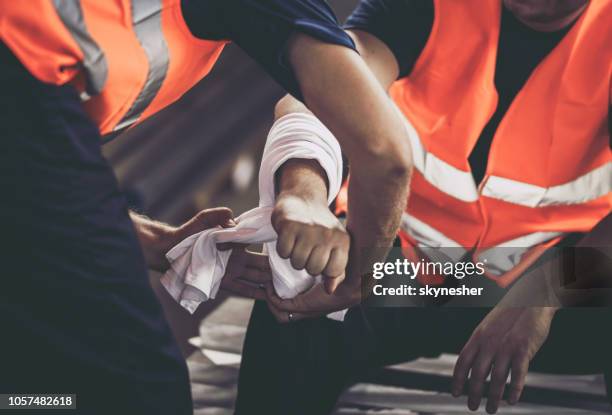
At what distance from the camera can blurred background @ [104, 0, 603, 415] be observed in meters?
0.86

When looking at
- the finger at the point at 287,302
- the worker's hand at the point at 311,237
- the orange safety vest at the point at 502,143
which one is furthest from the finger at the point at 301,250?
the orange safety vest at the point at 502,143

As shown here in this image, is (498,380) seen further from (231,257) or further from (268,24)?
(268,24)

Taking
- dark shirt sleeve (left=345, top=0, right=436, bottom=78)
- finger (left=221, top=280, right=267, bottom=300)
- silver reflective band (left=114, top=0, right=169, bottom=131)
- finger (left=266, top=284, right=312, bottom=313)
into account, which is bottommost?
finger (left=266, top=284, right=312, bottom=313)

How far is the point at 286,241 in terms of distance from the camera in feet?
1.88

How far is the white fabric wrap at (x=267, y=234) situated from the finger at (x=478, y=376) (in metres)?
0.15

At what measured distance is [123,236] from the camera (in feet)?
1.84

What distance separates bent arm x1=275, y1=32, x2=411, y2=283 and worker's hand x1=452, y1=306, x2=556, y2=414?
0.54 feet

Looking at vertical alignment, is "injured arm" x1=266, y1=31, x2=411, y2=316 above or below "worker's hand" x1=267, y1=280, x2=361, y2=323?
above

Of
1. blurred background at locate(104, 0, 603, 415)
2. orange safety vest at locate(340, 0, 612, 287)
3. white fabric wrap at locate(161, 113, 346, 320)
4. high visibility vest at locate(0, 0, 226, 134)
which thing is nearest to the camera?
high visibility vest at locate(0, 0, 226, 134)

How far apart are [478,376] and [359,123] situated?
0.81 ft

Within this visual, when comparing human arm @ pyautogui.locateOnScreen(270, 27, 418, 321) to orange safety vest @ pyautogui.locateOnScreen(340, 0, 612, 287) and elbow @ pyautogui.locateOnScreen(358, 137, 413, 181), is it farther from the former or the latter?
orange safety vest @ pyautogui.locateOnScreen(340, 0, 612, 287)

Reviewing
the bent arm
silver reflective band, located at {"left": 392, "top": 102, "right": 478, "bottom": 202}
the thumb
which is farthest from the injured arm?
silver reflective band, located at {"left": 392, "top": 102, "right": 478, "bottom": 202}

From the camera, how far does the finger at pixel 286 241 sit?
57 cm

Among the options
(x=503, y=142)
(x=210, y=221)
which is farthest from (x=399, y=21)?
(x=210, y=221)
